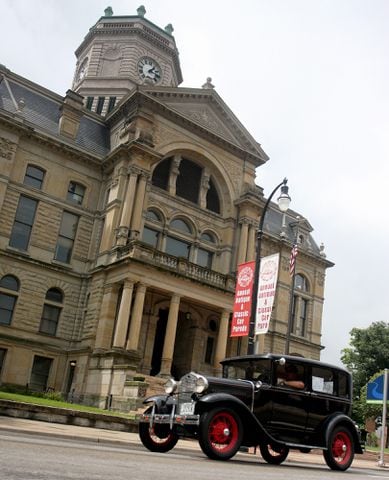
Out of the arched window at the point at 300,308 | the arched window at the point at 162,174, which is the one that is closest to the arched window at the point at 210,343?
the arched window at the point at 162,174

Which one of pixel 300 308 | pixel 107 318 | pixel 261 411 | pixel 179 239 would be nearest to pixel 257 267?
pixel 261 411

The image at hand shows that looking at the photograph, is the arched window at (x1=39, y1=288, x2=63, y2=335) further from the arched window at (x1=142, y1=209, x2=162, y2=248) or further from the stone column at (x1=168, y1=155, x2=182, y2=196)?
the stone column at (x1=168, y1=155, x2=182, y2=196)

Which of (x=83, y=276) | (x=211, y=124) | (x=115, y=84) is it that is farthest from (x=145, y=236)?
(x=115, y=84)

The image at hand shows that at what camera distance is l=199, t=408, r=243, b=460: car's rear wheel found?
859 centimetres

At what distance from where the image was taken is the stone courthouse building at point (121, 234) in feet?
95.8

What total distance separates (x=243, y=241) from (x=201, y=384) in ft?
90.8

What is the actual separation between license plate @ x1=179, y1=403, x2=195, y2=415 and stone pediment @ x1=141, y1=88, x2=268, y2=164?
2772 cm

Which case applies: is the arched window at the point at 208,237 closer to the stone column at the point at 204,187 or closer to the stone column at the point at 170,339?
the stone column at the point at 204,187

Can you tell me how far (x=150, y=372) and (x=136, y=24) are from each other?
35.4 metres

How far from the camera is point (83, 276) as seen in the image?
3231 cm

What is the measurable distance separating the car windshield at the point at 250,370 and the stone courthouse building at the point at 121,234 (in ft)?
50.9

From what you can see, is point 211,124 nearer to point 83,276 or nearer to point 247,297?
point 83,276

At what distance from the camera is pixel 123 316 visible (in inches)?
1112

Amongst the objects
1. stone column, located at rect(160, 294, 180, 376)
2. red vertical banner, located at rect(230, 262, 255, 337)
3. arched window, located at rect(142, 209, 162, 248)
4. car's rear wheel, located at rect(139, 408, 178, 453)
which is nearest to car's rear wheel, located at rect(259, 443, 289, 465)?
car's rear wheel, located at rect(139, 408, 178, 453)
